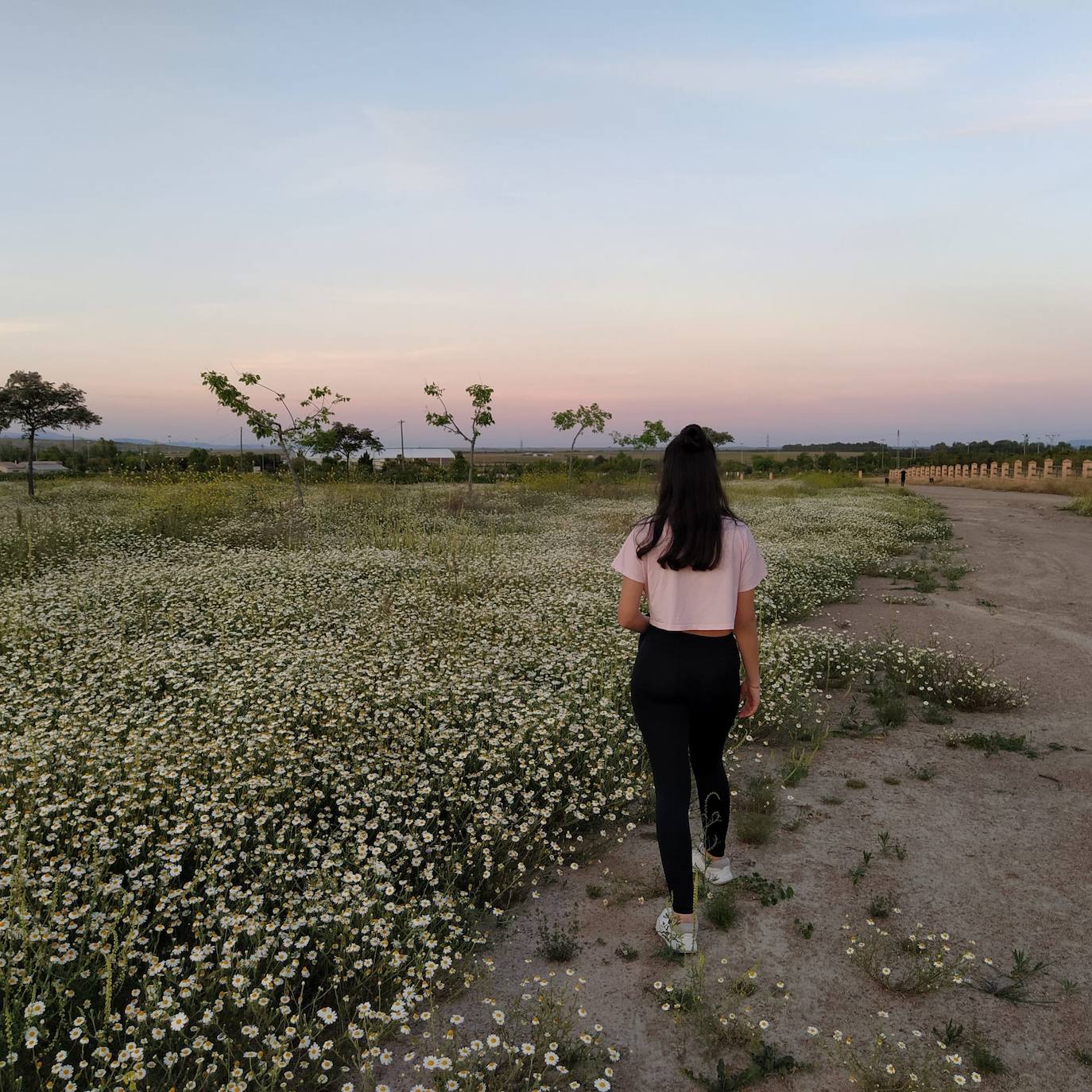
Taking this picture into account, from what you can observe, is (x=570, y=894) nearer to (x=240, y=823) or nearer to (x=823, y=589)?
(x=240, y=823)

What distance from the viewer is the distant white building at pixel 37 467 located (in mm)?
40472

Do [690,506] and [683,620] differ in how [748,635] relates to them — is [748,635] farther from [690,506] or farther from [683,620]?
[690,506]

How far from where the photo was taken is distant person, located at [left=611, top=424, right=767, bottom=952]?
3033 mm

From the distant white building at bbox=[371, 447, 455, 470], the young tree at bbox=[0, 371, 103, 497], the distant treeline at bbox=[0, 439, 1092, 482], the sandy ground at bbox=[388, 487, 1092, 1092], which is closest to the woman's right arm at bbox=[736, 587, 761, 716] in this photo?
the sandy ground at bbox=[388, 487, 1092, 1092]

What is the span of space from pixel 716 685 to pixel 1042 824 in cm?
302

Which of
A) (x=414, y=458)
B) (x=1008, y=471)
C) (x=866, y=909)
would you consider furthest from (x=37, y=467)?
(x=1008, y=471)

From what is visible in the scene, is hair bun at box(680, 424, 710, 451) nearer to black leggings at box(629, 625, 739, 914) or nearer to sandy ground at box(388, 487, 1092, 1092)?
black leggings at box(629, 625, 739, 914)

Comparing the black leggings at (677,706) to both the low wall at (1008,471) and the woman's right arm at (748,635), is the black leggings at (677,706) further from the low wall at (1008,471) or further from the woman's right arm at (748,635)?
the low wall at (1008,471)

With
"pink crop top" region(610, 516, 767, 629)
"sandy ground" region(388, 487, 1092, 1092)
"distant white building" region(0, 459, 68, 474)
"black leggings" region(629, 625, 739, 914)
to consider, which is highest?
"distant white building" region(0, 459, 68, 474)

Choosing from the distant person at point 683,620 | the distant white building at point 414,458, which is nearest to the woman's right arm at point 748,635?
Result: the distant person at point 683,620

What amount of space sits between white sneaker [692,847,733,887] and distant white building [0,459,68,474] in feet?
151

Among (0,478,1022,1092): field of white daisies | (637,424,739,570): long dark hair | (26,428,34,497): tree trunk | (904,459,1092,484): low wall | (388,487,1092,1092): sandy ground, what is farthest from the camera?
(904,459,1092,484): low wall

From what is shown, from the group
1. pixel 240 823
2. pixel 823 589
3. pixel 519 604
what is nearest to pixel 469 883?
pixel 240 823

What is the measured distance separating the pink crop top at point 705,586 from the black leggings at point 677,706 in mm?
86
